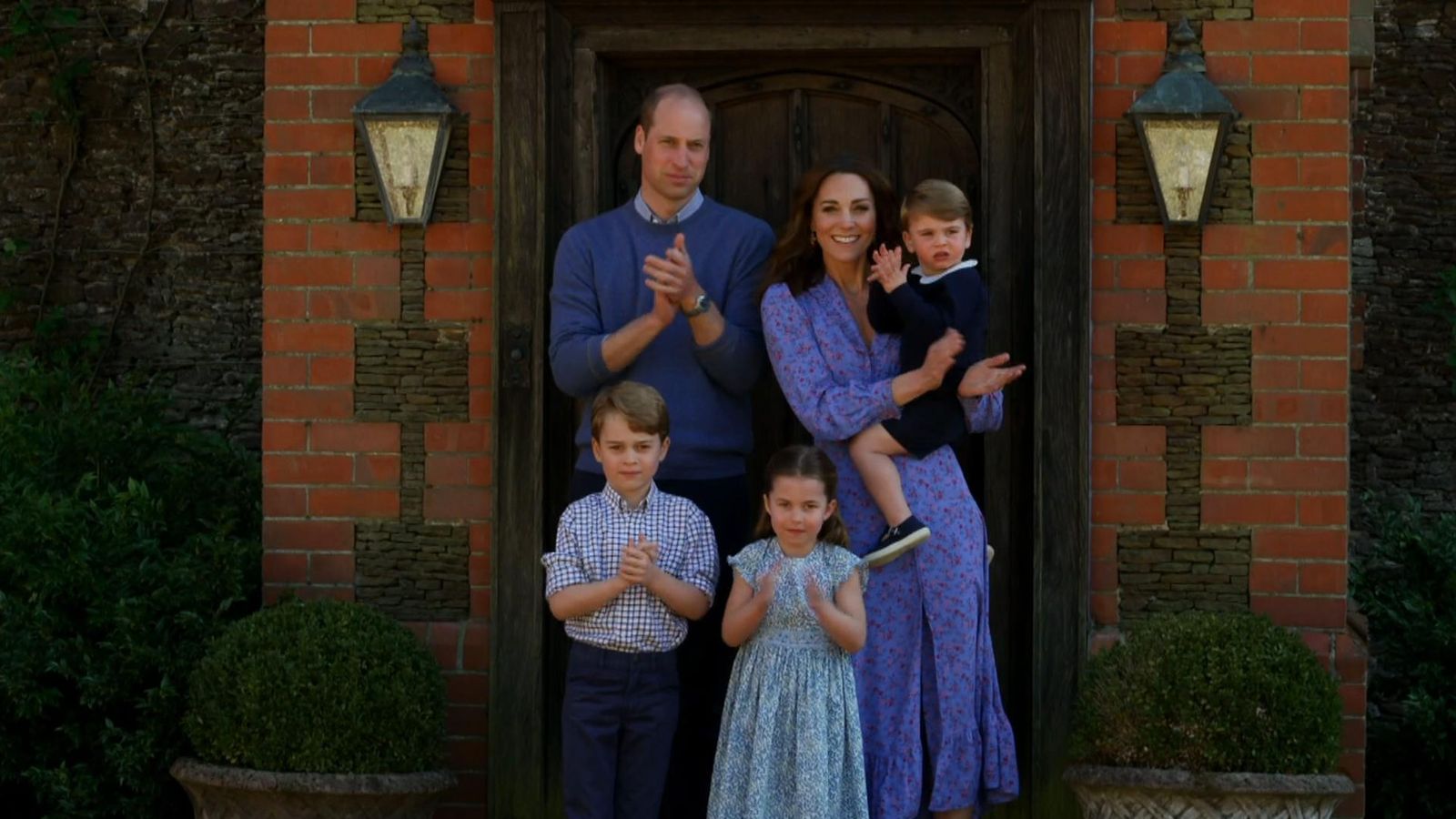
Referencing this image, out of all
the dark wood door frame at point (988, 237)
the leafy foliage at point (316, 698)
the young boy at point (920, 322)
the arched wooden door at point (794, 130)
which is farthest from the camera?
the arched wooden door at point (794, 130)

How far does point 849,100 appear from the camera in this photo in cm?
570

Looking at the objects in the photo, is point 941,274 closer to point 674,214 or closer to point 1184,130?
point 674,214

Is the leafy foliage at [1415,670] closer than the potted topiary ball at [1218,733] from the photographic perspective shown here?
No

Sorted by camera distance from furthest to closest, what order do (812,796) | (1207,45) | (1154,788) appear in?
1. (1207,45)
2. (1154,788)
3. (812,796)

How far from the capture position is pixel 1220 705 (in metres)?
4.72

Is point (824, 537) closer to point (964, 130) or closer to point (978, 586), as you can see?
point (978, 586)

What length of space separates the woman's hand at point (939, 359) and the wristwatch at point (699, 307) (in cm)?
57

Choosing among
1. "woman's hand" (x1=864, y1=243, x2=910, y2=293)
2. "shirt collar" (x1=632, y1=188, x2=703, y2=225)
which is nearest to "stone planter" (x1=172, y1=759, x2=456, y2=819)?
"shirt collar" (x1=632, y1=188, x2=703, y2=225)

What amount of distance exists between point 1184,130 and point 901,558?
152cm

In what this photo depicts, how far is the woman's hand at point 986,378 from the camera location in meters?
4.59

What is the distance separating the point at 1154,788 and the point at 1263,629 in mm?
538

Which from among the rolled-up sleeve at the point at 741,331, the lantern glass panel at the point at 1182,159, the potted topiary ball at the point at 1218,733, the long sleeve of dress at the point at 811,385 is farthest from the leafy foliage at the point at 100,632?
the lantern glass panel at the point at 1182,159

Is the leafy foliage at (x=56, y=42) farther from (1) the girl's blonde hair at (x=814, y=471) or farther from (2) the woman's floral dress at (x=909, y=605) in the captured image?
(1) the girl's blonde hair at (x=814, y=471)

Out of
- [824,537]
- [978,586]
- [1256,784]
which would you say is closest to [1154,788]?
[1256,784]
